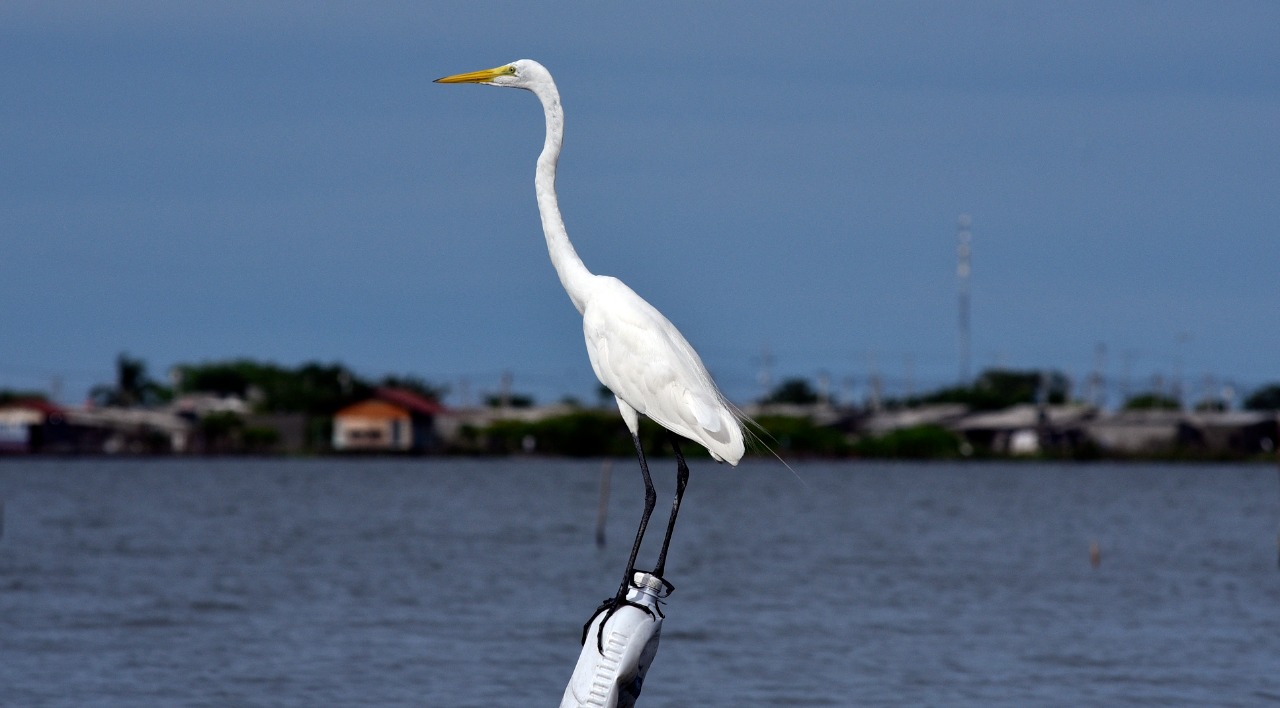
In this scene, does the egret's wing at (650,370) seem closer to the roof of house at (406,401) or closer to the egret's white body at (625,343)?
the egret's white body at (625,343)

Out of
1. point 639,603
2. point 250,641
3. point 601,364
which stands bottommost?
point 250,641

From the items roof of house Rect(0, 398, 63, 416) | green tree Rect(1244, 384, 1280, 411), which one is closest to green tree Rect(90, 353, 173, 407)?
roof of house Rect(0, 398, 63, 416)

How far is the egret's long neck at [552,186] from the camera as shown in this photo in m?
9.52

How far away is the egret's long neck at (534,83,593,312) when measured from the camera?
9.52m

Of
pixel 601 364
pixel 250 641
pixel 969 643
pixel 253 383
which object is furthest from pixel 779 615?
pixel 253 383

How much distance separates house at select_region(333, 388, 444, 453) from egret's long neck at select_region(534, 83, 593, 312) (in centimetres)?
10430

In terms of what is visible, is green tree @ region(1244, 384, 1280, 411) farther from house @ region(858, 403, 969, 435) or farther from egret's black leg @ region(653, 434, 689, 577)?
egret's black leg @ region(653, 434, 689, 577)

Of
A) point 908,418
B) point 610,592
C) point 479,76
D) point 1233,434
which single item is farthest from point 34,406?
point 479,76

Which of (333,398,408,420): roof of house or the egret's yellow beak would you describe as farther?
(333,398,408,420): roof of house

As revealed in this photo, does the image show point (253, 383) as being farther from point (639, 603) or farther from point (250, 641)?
point (639, 603)

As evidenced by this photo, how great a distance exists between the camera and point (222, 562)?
3497 cm

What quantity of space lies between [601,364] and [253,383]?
436ft

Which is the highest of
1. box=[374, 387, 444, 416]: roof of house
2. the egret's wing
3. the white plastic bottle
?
box=[374, 387, 444, 416]: roof of house

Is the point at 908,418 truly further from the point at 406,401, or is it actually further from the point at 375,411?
the point at 375,411
